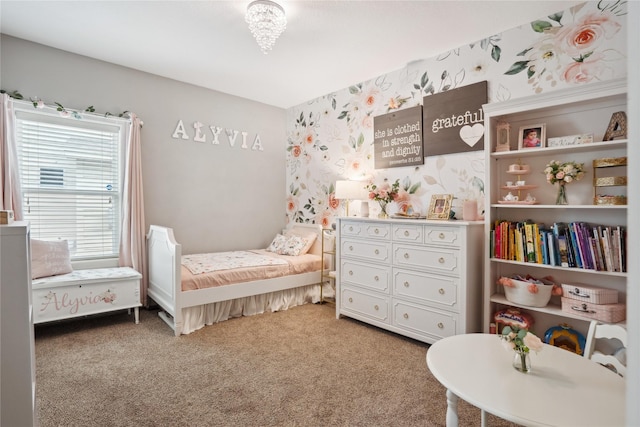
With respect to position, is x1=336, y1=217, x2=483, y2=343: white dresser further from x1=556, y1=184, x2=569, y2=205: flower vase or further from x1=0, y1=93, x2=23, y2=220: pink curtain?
x1=0, y1=93, x2=23, y2=220: pink curtain

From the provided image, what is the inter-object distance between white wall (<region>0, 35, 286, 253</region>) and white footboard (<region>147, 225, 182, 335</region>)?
20.3 inches

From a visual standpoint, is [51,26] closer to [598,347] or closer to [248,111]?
[248,111]

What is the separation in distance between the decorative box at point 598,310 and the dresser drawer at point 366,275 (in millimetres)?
1333

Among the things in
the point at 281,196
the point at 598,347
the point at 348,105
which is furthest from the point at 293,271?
the point at 598,347

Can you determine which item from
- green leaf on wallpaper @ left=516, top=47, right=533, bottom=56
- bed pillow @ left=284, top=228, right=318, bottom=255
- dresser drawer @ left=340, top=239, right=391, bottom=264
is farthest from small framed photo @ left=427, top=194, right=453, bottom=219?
bed pillow @ left=284, top=228, right=318, bottom=255

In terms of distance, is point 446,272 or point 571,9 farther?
point 446,272

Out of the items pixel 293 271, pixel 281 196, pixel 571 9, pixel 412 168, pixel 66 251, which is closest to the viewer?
pixel 571 9

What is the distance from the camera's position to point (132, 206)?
354cm

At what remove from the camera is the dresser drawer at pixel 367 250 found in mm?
3051

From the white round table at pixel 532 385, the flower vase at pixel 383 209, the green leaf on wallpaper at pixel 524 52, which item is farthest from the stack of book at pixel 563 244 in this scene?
the green leaf on wallpaper at pixel 524 52

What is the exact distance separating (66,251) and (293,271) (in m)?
2.23

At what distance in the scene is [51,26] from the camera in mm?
2785

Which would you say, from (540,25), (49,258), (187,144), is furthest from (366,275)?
(49,258)

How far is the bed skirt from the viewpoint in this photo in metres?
3.13
